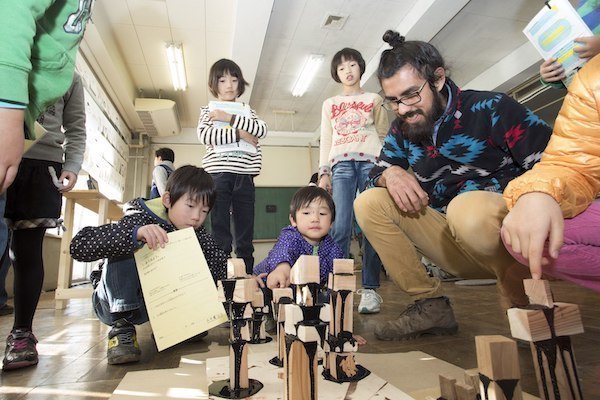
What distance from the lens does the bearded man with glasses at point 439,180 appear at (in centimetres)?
105

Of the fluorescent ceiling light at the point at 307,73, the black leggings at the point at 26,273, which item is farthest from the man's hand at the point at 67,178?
the fluorescent ceiling light at the point at 307,73

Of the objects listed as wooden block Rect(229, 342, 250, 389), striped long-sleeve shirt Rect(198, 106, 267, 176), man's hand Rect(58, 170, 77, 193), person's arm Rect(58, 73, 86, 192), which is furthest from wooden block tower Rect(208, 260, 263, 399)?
striped long-sleeve shirt Rect(198, 106, 267, 176)

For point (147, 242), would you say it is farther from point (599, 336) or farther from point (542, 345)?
point (599, 336)

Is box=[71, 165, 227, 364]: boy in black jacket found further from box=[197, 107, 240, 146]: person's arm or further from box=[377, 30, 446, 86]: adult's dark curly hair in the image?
box=[377, 30, 446, 86]: adult's dark curly hair

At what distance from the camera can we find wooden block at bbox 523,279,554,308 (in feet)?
1.52

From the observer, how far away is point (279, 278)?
1.21 meters

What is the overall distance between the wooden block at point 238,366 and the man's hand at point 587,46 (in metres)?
1.27

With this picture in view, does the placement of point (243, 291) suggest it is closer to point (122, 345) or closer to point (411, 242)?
point (122, 345)

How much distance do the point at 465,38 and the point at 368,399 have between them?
4366mm

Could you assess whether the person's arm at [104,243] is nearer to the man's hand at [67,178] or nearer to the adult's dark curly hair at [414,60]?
the man's hand at [67,178]

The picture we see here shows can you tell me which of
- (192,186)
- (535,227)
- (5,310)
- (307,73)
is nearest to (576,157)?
(535,227)

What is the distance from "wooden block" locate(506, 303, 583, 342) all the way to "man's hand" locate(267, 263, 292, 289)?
811 mm

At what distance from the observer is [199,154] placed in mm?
6363

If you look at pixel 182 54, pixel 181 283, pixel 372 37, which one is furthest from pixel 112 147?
pixel 181 283
